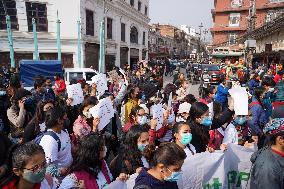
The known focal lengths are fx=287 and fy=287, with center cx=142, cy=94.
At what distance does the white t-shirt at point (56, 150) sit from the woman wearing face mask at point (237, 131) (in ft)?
7.52

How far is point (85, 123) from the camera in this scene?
4180 millimetres

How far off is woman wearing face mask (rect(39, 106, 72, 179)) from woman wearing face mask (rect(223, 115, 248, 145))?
232 cm

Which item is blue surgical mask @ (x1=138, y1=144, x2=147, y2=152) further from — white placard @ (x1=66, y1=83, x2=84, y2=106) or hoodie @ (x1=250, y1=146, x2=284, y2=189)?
white placard @ (x1=66, y1=83, x2=84, y2=106)

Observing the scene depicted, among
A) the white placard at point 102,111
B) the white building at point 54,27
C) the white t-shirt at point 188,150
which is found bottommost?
the white t-shirt at point 188,150

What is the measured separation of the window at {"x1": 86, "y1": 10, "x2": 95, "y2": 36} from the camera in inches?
827

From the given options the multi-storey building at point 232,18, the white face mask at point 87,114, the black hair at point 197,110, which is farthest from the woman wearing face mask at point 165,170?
the multi-storey building at point 232,18

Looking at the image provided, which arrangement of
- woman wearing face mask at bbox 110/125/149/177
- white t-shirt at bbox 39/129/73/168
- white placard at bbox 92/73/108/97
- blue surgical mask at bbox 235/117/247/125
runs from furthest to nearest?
white placard at bbox 92/73/108/97, blue surgical mask at bbox 235/117/247/125, woman wearing face mask at bbox 110/125/149/177, white t-shirt at bbox 39/129/73/168

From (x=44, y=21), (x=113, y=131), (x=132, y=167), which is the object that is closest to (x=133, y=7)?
(x=44, y=21)

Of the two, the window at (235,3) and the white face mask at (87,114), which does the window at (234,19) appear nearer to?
the window at (235,3)

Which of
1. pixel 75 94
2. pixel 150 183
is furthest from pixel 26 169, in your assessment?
pixel 75 94

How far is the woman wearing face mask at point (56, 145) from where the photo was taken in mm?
3015

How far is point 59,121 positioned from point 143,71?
12.7m

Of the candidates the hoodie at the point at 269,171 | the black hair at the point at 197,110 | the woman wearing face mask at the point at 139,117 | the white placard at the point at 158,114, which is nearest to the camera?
the hoodie at the point at 269,171

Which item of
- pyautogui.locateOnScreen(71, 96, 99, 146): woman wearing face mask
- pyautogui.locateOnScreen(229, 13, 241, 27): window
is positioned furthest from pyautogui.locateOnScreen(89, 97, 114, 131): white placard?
pyautogui.locateOnScreen(229, 13, 241, 27): window
